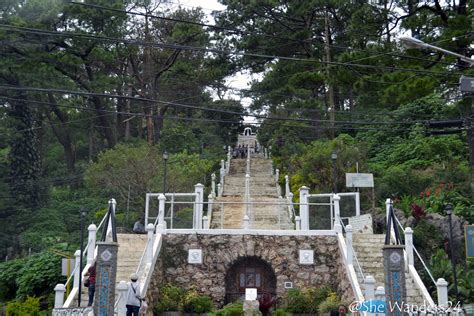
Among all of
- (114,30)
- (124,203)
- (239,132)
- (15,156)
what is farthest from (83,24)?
(239,132)

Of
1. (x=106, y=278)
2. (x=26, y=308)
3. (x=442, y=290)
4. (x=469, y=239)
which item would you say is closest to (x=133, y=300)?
(x=106, y=278)

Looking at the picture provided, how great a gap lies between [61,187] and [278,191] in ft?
62.1

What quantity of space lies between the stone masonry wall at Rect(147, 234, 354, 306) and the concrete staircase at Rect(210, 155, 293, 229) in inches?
56.6

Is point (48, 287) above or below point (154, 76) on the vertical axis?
below

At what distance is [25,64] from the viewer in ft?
120

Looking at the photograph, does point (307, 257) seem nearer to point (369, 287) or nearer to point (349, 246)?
point (349, 246)

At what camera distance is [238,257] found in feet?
68.9

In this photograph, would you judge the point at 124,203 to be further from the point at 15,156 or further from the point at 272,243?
the point at 272,243

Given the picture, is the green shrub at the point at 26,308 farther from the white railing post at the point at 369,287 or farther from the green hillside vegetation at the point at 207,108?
the white railing post at the point at 369,287

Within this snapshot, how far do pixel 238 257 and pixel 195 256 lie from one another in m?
1.32

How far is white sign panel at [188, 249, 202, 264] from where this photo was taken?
2088 centimetres

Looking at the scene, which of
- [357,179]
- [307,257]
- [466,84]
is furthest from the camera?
[357,179]


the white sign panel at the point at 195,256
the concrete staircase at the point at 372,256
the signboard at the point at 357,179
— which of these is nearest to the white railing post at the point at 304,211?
the concrete staircase at the point at 372,256

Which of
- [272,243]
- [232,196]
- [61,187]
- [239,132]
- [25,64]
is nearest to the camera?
[272,243]
